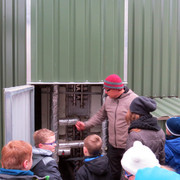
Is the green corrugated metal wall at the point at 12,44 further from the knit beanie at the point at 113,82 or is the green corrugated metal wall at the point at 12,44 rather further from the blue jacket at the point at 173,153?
the blue jacket at the point at 173,153

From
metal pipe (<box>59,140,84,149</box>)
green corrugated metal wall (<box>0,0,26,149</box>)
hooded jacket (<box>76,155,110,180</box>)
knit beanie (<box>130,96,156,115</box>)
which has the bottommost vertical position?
metal pipe (<box>59,140,84,149</box>)

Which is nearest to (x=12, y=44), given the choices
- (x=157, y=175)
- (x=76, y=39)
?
(x=76, y=39)

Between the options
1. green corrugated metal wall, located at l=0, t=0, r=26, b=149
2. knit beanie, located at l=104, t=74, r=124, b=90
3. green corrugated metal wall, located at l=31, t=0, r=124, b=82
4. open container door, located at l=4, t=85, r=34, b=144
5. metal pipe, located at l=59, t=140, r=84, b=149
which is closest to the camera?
open container door, located at l=4, t=85, r=34, b=144

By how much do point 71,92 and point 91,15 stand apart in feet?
4.55

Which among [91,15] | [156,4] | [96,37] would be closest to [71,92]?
[96,37]

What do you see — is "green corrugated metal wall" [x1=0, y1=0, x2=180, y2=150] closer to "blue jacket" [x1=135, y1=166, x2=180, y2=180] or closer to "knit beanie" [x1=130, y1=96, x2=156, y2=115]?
"knit beanie" [x1=130, y1=96, x2=156, y2=115]

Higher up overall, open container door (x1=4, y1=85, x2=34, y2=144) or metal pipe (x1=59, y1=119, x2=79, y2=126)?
open container door (x1=4, y1=85, x2=34, y2=144)

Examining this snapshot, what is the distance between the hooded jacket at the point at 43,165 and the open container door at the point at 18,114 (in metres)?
0.28

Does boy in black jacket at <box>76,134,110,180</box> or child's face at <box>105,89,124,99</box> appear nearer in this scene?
boy in black jacket at <box>76,134,110,180</box>

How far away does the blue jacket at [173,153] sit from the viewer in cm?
224

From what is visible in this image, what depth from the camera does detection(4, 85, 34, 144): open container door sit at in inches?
74.7

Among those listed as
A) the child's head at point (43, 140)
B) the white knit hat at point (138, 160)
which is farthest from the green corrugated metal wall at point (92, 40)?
the white knit hat at point (138, 160)

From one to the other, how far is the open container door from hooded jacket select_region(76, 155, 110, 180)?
0.73m

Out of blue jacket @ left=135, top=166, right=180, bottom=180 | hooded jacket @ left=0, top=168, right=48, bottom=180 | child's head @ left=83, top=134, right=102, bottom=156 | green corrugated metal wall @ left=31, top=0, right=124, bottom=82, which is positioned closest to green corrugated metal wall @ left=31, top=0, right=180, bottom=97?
green corrugated metal wall @ left=31, top=0, right=124, bottom=82
